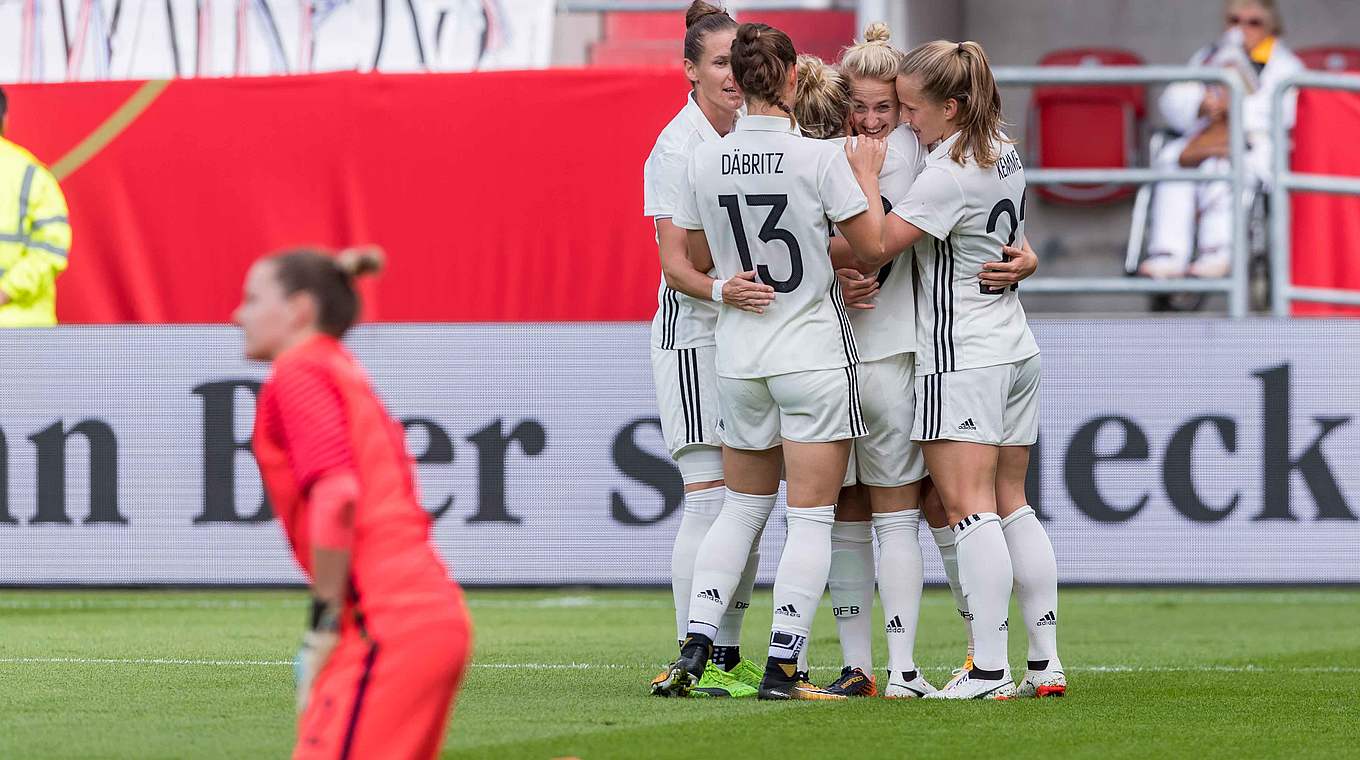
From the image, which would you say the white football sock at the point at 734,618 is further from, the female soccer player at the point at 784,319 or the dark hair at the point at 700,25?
the dark hair at the point at 700,25

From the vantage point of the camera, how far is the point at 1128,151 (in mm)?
12820

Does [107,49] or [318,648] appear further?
[107,49]

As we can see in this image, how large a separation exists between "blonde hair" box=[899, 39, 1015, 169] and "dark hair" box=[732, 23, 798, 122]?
0.41m

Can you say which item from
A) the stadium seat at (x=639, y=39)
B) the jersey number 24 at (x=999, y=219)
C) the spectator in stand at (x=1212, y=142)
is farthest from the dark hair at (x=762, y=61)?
the stadium seat at (x=639, y=39)

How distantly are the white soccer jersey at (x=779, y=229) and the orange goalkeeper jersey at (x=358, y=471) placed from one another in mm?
2082

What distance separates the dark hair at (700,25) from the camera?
597 cm

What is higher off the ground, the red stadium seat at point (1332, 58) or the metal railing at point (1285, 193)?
the red stadium seat at point (1332, 58)

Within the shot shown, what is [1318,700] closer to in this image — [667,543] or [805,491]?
[805,491]

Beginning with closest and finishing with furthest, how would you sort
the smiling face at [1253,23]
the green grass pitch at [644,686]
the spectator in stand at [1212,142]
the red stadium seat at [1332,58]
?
1. the green grass pitch at [644,686]
2. the spectator in stand at [1212,142]
3. the smiling face at [1253,23]
4. the red stadium seat at [1332,58]

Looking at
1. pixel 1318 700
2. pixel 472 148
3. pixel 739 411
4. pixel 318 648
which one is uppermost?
pixel 472 148

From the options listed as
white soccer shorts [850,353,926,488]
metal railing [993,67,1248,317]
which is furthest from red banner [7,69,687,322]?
white soccer shorts [850,353,926,488]

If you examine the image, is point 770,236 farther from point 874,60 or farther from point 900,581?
point 900,581

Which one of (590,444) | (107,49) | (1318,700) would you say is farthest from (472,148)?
(1318,700)

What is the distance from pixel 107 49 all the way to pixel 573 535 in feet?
14.9
